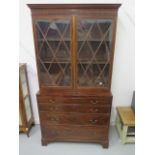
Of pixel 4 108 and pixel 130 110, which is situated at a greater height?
pixel 4 108

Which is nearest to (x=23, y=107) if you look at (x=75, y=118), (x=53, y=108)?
(x=53, y=108)

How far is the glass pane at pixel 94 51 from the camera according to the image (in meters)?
1.92

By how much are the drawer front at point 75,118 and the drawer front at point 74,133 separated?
79 millimetres

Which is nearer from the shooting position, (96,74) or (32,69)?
(96,74)

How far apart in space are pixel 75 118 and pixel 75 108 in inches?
5.9

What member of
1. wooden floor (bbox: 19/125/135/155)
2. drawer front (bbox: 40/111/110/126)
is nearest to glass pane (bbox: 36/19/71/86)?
drawer front (bbox: 40/111/110/126)

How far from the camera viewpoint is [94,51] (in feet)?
6.65

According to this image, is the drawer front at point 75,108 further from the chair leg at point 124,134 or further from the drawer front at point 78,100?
the chair leg at point 124,134

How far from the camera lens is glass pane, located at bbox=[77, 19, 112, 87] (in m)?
1.92

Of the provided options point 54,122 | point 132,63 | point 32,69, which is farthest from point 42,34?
point 132,63

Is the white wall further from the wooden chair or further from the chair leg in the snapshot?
the chair leg
